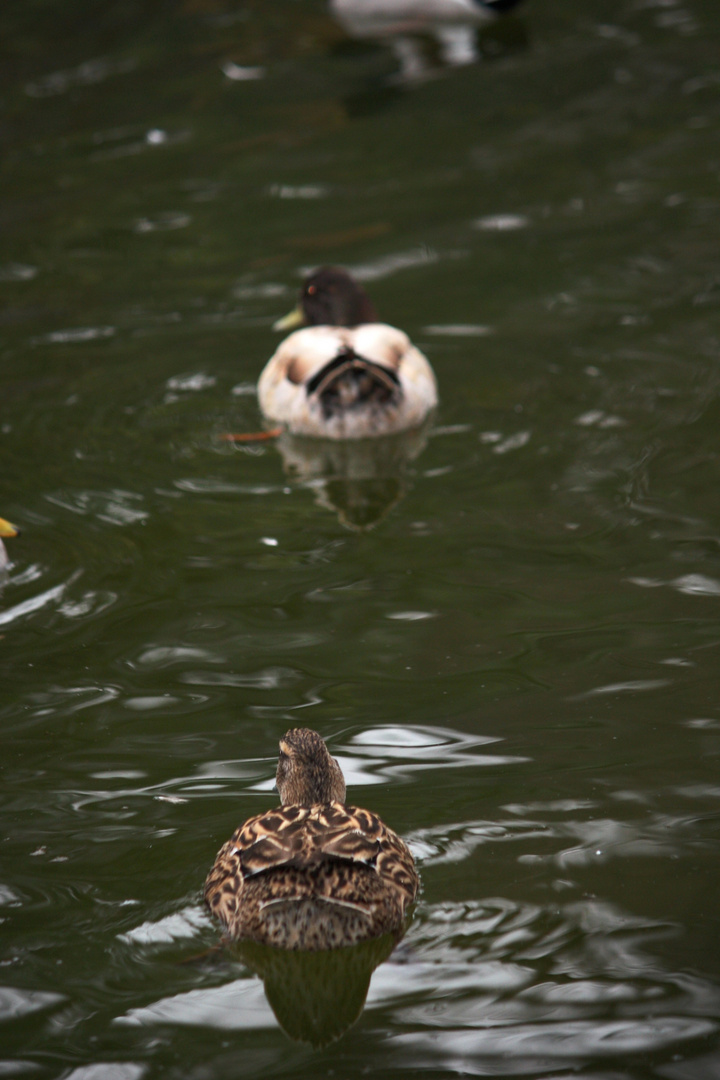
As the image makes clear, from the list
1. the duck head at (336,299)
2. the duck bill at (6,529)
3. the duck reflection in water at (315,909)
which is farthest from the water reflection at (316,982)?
the duck head at (336,299)

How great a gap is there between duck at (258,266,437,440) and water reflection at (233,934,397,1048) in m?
4.72

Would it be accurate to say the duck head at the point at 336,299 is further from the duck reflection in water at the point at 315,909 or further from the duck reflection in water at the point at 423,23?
the duck reflection in water at the point at 423,23

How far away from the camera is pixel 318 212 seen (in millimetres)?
12094

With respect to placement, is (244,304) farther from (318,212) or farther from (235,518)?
(235,518)

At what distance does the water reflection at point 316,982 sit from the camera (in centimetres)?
384

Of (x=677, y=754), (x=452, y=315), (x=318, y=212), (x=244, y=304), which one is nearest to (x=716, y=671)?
(x=677, y=754)

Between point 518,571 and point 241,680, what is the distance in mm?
1483

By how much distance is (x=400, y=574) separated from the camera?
6520mm

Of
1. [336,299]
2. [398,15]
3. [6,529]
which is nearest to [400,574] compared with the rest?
[6,529]

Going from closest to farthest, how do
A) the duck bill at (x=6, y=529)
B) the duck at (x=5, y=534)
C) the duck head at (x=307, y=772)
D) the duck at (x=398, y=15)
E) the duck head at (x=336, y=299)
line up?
the duck head at (x=307, y=772) → the duck at (x=5, y=534) → the duck bill at (x=6, y=529) → the duck head at (x=336, y=299) → the duck at (x=398, y=15)

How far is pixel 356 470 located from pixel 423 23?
1085cm

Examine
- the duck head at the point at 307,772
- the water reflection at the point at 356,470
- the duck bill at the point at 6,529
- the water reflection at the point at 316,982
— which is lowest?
the water reflection at the point at 356,470

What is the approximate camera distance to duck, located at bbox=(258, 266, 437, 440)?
8336mm

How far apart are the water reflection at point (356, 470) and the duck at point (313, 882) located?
10.4 feet
